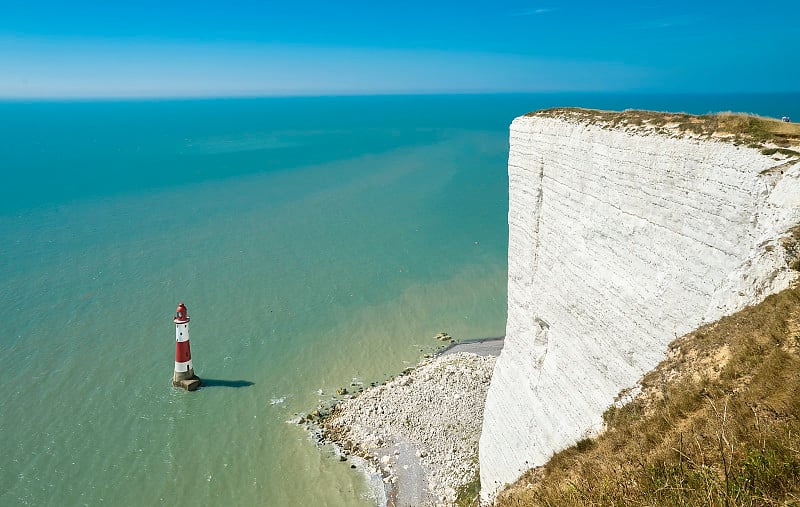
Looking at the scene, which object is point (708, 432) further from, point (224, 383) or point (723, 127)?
point (224, 383)

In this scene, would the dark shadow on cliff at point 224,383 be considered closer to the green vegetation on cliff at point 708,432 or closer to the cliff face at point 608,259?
the cliff face at point 608,259

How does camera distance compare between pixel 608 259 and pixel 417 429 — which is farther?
pixel 417 429

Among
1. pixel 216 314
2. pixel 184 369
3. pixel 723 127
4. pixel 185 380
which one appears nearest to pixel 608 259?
pixel 723 127

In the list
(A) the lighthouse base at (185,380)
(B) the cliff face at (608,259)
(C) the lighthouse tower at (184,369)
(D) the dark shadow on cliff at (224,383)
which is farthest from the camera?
(D) the dark shadow on cliff at (224,383)

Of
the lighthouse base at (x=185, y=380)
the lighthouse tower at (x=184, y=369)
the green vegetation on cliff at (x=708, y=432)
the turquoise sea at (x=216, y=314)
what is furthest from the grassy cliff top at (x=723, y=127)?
the lighthouse base at (x=185, y=380)

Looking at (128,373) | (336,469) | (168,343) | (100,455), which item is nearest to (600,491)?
(336,469)

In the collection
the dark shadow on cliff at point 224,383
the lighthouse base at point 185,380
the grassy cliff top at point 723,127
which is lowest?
the dark shadow on cliff at point 224,383
